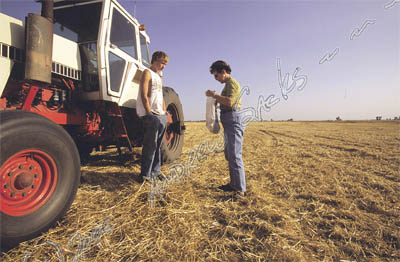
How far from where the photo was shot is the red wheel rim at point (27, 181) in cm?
150

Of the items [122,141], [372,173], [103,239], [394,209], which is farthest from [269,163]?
[103,239]

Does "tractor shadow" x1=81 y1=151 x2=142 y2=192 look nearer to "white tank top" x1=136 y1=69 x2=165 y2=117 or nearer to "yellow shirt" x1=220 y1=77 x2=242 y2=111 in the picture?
"white tank top" x1=136 y1=69 x2=165 y2=117

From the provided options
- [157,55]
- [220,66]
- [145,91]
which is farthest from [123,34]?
[220,66]

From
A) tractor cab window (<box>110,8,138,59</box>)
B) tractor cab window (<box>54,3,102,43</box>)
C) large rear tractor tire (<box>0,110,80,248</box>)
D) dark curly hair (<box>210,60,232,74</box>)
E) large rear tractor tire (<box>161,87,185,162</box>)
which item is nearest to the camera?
large rear tractor tire (<box>0,110,80,248</box>)

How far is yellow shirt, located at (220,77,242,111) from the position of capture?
2422mm

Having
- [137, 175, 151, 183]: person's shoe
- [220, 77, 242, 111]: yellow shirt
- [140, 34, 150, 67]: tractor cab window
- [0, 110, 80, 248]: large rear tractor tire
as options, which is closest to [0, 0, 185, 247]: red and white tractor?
[0, 110, 80, 248]: large rear tractor tire

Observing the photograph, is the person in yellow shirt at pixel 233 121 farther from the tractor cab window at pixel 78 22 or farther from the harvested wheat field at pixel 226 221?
the tractor cab window at pixel 78 22

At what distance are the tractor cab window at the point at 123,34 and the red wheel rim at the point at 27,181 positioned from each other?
2108 mm

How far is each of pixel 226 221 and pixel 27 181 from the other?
1854mm

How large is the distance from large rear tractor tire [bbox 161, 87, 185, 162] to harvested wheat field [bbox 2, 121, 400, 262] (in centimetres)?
103

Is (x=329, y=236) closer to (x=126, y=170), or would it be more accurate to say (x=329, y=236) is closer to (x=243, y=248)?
(x=243, y=248)

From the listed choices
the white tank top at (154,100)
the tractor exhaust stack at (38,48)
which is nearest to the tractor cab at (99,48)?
the tractor exhaust stack at (38,48)

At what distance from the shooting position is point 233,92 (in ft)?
7.95

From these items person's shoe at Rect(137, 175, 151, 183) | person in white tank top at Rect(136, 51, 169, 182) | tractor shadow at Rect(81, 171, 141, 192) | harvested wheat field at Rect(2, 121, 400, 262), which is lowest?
harvested wheat field at Rect(2, 121, 400, 262)
